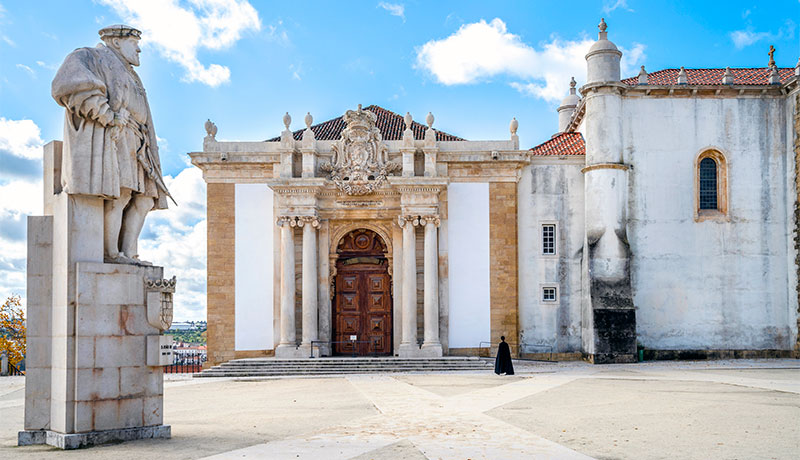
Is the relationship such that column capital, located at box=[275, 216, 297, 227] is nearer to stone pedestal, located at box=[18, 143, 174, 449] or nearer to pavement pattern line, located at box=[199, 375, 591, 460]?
pavement pattern line, located at box=[199, 375, 591, 460]

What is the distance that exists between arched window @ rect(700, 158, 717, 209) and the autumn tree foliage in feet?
104

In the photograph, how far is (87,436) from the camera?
840 centimetres

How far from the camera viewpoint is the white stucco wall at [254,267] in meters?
24.2

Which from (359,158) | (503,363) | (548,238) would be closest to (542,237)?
(548,238)

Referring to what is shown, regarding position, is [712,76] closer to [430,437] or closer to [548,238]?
[548,238]

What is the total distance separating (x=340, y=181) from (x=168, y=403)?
11501 millimetres

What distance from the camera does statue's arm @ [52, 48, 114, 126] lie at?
8.65m

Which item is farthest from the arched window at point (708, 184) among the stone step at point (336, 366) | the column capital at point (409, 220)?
the column capital at point (409, 220)

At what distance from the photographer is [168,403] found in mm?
13945

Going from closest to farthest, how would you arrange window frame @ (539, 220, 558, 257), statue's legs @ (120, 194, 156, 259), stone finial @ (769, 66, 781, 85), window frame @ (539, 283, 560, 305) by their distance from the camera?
statue's legs @ (120, 194, 156, 259) < window frame @ (539, 283, 560, 305) < window frame @ (539, 220, 558, 257) < stone finial @ (769, 66, 781, 85)

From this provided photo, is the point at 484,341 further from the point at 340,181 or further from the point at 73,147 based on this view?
the point at 73,147

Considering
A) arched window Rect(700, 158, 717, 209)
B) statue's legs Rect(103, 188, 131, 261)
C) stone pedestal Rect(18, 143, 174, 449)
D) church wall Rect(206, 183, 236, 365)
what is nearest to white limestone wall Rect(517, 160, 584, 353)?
arched window Rect(700, 158, 717, 209)

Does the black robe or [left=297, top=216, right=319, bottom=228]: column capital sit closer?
the black robe

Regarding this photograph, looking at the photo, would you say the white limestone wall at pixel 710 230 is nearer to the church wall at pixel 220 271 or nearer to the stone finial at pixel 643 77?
the stone finial at pixel 643 77
